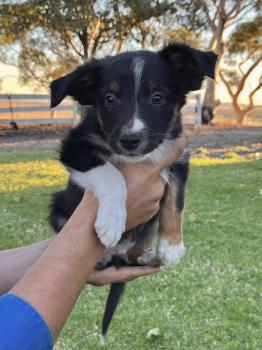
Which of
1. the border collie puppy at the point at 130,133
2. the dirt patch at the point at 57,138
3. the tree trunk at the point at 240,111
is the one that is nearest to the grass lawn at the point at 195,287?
the border collie puppy at the point at 130,133

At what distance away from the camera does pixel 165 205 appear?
7.98ft

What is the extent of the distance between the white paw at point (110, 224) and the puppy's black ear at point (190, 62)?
0.72 meters

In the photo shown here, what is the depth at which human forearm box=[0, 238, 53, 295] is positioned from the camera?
6.91 ft

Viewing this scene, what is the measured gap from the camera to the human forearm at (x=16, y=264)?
6.91ft

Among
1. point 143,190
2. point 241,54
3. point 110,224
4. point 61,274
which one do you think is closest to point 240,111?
point 241,54

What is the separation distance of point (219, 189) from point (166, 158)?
510cm

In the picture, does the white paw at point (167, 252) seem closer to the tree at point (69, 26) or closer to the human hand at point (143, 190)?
the human hand at point (143, 190)

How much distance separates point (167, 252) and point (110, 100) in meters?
0.76

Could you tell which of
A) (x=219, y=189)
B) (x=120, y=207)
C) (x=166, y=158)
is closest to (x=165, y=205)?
(x=166, y=158)

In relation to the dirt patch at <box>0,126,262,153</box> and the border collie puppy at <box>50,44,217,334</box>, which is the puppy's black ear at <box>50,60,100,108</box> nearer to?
the border collie puppy at <box>50,44,217,334</box>

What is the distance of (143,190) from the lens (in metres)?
2.06

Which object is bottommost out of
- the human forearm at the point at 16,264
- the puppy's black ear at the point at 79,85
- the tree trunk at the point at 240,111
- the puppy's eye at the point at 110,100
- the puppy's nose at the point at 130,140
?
the tree trunk at the point at 240,111

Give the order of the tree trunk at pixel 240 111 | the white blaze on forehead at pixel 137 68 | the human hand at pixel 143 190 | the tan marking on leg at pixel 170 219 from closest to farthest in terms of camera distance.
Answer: the human hand at pixel 143 190 < the white blaze on forehead at pixel 137 68 < the tan marking on leg at pixel 170 219 < the tree trunk at pixel 240 111

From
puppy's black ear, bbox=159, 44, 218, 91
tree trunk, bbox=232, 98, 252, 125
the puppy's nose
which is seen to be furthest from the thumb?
tree trunk, bbox=232, 98, 252, 125
